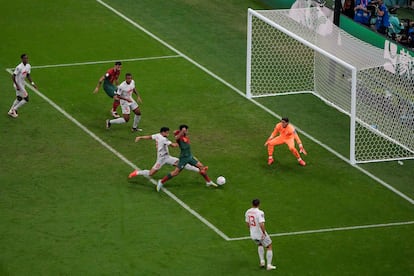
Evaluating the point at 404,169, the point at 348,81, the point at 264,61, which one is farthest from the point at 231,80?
the point at 404,169

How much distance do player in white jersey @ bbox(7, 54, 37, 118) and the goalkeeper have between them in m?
7.23

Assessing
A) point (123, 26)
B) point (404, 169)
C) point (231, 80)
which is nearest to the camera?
point (404, 169)

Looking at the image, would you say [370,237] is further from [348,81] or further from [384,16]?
[384,16]

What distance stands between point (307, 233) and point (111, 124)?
8.86 metres

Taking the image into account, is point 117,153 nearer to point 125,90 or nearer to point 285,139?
point 125,90

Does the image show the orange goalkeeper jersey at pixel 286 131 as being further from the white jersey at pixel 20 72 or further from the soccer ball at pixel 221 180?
the white jersey at pixel 20 72

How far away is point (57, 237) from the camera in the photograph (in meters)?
31.0

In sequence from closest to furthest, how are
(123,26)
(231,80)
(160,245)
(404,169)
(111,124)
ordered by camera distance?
(160,245) < (404,169) < (111,124) < (231,80) < (123,26)

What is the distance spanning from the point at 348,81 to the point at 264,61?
4.36 m

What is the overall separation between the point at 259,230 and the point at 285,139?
6850 millimetres

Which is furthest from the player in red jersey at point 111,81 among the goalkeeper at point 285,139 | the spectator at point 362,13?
the spectator at point 362,13

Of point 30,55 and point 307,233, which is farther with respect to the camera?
point 30,55

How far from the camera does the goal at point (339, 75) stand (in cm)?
3616

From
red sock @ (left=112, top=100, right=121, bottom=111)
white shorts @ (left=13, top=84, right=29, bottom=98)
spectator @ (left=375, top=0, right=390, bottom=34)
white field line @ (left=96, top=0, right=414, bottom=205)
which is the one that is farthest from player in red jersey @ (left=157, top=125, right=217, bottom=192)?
spectator @ (left=375, top=0, right=390, bottom=34)
